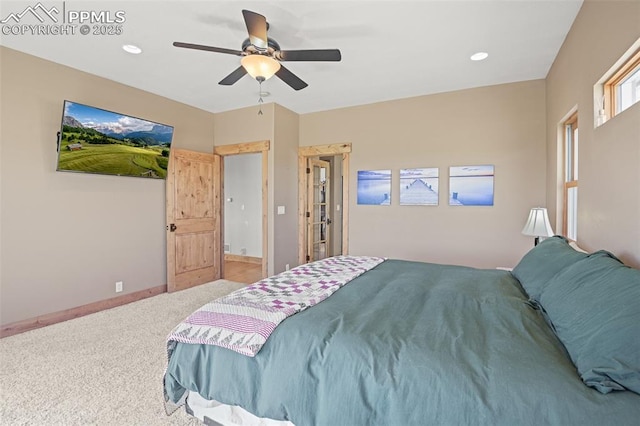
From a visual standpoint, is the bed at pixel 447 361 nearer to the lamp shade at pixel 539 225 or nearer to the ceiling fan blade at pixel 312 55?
the lamp shade at pixel 539 225

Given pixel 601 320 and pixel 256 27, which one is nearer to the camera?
pixel 601 320

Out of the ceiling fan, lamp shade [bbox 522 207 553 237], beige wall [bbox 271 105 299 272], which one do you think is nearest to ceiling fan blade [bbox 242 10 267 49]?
the ceiling fan

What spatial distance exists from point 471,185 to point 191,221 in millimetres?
4024

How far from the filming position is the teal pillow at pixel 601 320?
0.92m

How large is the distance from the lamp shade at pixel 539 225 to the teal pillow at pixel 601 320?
157 cm

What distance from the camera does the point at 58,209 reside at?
3227 millimetres

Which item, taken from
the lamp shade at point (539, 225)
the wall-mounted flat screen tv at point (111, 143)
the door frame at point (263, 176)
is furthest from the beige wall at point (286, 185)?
the lamp shade at point (539, 225)

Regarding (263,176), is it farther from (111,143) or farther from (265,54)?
(265,54)

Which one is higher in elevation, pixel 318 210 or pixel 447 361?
pixel 318 210

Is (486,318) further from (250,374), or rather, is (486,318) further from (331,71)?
(331,71)

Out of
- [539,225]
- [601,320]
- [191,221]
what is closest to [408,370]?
[601,320]

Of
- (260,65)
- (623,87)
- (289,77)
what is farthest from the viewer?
(289,77)

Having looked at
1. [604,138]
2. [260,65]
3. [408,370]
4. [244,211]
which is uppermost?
[260,65]

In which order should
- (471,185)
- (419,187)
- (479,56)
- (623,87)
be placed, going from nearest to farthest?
(623,87), (479,56), (471,185), (419,187)
